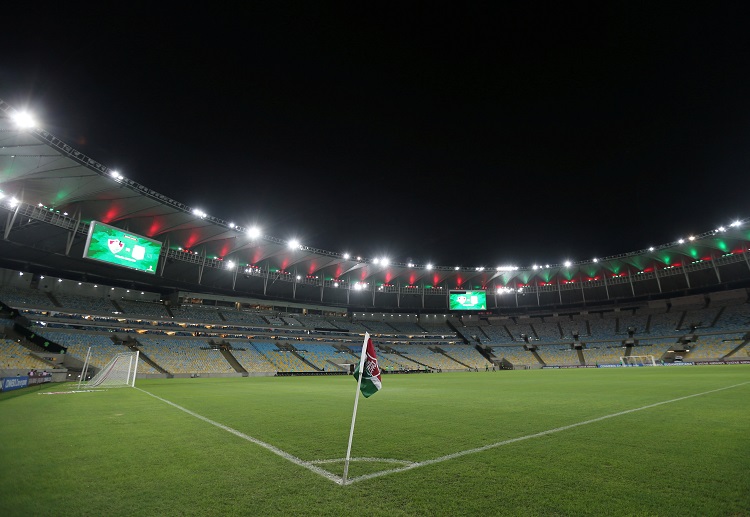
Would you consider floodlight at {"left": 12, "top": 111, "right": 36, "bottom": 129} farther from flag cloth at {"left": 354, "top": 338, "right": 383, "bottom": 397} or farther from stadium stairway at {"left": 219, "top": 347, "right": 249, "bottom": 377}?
flag cloth at {"left": 354, "top": 338, "right": 383, "bottom": 397}

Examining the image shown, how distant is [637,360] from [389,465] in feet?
198

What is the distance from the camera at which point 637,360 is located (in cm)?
4922

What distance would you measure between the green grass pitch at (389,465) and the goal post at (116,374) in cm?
1379

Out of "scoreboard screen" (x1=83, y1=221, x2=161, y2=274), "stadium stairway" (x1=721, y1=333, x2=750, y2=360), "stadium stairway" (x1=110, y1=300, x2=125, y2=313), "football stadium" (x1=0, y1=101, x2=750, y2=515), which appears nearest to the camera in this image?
"football stadium" (x1=0, y1=101, x2=750, y2=515)

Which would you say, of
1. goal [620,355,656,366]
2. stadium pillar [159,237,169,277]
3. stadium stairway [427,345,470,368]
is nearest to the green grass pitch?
stadium pillar [159,237,169,277]

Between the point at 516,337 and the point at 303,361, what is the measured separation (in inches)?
1739

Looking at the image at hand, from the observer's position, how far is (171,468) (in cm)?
453

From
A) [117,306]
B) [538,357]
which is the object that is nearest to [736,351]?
[538,357]

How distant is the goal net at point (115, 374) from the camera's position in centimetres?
1997

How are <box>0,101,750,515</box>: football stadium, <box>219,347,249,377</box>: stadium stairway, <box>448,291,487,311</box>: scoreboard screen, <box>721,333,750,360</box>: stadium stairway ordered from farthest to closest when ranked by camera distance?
1. <box>448,291,487,311</box>: scoreboard screen
2. <box>721,333,750,360</box>: stadium stairway
3. <box>219,347,249,377</box>: stadium stairway
4. <box>0,101,750,515</box>: football stadium

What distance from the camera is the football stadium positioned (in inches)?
148

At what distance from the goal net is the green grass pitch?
45.2 ft

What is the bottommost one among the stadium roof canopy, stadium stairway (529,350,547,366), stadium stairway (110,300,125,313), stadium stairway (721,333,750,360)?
stadium stairway (529,350,547,366)

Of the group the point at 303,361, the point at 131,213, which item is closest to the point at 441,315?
the point at 303,361
